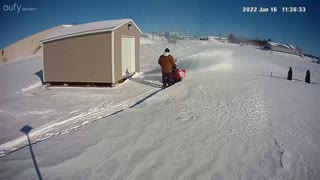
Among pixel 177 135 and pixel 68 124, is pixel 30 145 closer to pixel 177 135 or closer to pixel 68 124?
pixel 68 124

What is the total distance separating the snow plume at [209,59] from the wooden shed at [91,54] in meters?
3.79

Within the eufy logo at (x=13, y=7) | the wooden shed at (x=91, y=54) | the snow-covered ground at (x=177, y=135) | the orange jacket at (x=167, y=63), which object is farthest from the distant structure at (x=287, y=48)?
the eufy logo at (x=13, y=7)

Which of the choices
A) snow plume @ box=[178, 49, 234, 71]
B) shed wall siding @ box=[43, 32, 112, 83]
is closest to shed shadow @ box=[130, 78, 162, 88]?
shed wall siding @ box=[43, 32, 112, 83]

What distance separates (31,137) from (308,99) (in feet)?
18.0

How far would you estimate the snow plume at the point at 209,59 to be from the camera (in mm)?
12875

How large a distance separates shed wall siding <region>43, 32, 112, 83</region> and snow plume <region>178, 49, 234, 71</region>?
4.66m

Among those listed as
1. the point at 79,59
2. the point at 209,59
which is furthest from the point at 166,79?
the point at 209,59

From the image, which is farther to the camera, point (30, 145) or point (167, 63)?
point (167, 63)

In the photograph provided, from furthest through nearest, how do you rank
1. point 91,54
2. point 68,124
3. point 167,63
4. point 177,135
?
point 91,54 → point 167,63 → point 68,124 → point 177,135

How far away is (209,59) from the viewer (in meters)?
14.5

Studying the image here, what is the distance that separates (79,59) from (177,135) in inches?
257

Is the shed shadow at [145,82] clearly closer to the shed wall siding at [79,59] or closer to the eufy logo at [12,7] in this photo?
the shed wall siding at [79,59]

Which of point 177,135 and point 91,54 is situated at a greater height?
point 91,54

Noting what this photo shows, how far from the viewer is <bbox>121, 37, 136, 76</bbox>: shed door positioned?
973 centimetres
